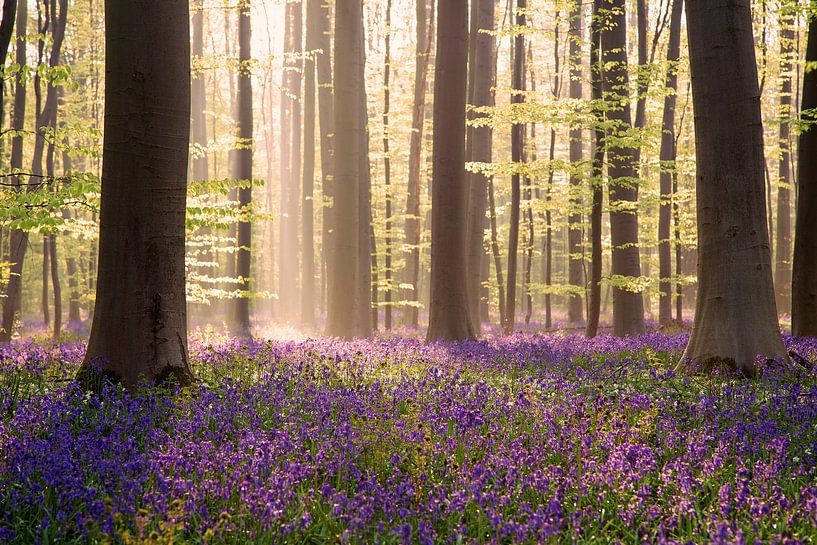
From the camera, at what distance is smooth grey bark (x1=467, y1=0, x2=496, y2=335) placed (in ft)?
59.4

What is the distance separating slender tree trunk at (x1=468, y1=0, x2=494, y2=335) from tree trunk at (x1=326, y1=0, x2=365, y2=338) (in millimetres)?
3882

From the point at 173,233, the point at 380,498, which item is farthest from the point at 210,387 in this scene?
the point at 380,498

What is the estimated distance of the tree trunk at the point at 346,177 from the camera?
601 inches

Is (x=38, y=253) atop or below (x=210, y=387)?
atop

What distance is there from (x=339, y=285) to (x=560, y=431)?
10.6 m

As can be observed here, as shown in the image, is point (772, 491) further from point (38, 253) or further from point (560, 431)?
point (38, 253)

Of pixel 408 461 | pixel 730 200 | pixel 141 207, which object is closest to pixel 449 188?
pixel 730 200

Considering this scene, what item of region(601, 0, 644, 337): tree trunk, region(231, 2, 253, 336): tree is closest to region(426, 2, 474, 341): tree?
region(601, 0, 644, 337): tree trunk

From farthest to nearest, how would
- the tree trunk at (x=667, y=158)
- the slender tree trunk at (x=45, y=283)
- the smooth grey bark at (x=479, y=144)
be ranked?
the slender tree trunk at (x=45, y=283)
the tree trunk at (x=667, y=158)
the smooth grey bark at (x=479, y=144)

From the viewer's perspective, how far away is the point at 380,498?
382cm

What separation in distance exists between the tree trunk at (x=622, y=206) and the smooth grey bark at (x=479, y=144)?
12.8ft

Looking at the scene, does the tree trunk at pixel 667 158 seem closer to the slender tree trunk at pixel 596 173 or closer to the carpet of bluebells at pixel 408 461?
the slender tree trunk at pixel 596 173

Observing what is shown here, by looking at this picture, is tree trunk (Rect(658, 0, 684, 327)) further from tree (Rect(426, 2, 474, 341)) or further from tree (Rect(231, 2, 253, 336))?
tree (Rect(231, 2, 253, 336))

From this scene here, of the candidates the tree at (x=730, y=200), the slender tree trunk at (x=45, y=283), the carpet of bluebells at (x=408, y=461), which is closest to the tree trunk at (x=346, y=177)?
the carpet of bluebells at (x=408, y=461)
